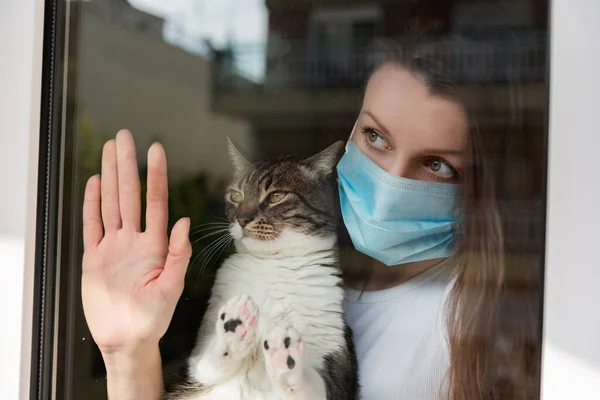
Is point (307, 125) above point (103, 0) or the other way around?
the other way around

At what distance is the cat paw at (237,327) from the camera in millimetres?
1281

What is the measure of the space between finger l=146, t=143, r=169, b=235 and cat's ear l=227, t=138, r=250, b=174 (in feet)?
0.55

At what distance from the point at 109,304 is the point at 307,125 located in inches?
24.8

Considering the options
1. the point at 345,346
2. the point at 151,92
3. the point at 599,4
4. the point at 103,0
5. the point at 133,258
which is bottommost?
the point at 345,346

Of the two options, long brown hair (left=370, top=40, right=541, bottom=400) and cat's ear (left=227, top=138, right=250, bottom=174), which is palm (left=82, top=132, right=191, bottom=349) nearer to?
cat's ear (left=227, top=138, right=250, bottom=174)

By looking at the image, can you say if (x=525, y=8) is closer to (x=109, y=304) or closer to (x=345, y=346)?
(x=345, y=346)

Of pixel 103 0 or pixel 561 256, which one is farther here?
pixel 103 0

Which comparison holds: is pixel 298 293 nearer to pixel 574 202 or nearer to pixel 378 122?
pixel 378 122

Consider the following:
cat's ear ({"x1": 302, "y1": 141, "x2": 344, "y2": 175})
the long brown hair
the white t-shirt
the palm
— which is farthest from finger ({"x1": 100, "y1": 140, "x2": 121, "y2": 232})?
the long brown hair

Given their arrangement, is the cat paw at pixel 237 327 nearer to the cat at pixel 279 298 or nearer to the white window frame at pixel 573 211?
the cat at pixel 279 298

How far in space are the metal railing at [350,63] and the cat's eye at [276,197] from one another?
0.22 meters

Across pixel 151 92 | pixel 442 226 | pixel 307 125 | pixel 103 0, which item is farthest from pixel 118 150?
pixel 442 226

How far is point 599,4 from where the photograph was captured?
107 cm

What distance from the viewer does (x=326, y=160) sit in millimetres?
1276
